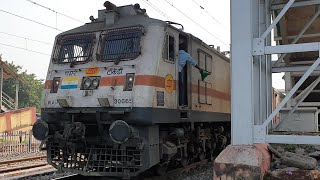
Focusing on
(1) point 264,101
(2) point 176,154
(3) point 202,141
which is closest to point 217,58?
(3) point 202,141

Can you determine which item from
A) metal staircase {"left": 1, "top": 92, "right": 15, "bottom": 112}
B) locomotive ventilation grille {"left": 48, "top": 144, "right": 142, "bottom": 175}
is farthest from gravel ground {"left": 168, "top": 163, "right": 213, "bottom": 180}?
metal staircase {"left": 1, "top": 92, "right": 15, "bottom": 112}

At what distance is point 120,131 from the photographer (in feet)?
22.6

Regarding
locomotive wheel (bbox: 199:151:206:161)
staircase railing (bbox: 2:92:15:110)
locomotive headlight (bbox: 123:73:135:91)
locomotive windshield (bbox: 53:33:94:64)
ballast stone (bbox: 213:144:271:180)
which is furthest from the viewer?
staircase railing (bbox: 2:92:15:110)

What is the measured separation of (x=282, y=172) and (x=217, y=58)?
6.56 metres

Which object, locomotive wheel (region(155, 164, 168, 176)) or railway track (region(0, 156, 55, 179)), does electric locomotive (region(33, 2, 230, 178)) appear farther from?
railway track (region(0, 156, 55, 179))

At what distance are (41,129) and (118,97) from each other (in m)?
1.87

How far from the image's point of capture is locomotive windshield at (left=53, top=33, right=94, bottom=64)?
8.21 metres

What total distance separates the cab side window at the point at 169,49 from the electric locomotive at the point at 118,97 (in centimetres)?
2

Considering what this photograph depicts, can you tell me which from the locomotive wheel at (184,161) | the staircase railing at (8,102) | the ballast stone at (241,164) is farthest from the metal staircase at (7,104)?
the ballast stone at (241,164)

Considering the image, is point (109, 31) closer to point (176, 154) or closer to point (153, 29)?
point (153, 29)

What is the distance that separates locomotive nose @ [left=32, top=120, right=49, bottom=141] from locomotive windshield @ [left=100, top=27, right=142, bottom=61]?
5.93 feet

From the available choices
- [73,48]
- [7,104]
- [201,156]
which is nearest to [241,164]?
[73,48]

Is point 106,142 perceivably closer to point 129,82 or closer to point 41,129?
point 129,82

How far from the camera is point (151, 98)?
7148mm
